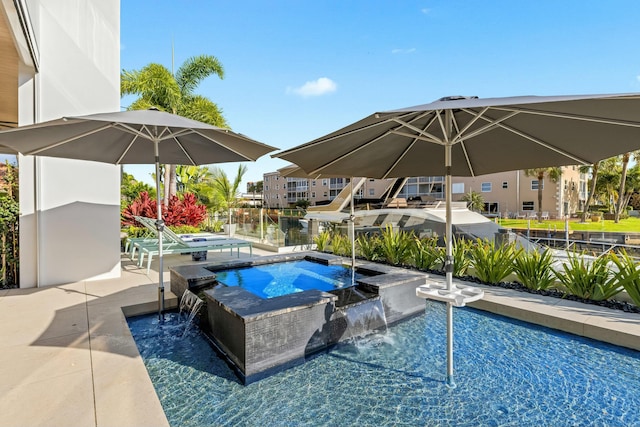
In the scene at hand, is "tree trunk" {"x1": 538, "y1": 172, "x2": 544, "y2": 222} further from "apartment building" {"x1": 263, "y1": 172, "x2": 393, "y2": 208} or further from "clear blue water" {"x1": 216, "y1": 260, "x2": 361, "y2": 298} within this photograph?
"clear blue water" {"x1": 216, "y1": 260, "x2": 361, "y2": 298}

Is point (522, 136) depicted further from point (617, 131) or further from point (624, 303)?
point (624, 303)

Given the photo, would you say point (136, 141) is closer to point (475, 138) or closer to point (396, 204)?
point (475, 138)

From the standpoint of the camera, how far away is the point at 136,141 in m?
5.24

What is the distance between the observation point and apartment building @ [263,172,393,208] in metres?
49.4

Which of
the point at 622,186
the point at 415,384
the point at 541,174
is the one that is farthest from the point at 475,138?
the point at 622,186

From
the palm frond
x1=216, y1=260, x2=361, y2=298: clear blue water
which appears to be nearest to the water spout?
x1=216, y1=260, x2=361, y2=298: clear blue water

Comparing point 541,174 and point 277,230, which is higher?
point 541,174

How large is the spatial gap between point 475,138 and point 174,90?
17427 millimetres

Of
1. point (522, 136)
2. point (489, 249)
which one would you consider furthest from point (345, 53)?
point (522, 136)

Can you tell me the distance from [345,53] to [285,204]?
50126mm

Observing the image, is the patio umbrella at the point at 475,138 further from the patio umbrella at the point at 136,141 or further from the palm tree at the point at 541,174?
the palm tree at the point at 541,174

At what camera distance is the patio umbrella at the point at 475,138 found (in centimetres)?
231

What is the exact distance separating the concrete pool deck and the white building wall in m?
0.47

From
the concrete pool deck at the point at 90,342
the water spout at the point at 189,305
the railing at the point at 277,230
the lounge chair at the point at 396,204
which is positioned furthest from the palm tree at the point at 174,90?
the water spout at the point at 189,305
